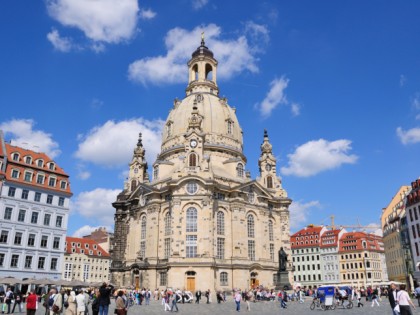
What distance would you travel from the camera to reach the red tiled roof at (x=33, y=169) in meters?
51.1

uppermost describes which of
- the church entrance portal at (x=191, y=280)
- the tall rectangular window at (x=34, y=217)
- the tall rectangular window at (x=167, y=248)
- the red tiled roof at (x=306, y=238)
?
the red tiled roof at (x=306, y=238)

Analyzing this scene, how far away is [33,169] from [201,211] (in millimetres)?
23717

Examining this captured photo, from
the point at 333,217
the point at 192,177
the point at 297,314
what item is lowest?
the point at 297,314

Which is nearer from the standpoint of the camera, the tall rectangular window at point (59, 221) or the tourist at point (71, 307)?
the tourist at point (71, 307)

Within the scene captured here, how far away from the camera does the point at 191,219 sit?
5778 cm

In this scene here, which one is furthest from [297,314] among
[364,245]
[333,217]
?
[333,217]

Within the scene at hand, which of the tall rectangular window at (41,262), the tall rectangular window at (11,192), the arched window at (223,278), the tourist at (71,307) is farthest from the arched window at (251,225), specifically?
the tourist at (71,307)

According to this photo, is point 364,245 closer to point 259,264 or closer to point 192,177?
point 259,264

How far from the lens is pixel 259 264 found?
60625mm

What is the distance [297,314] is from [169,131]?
170 feet

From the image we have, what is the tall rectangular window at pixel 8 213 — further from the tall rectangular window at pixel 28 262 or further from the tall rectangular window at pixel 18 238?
the tall rectangular window at pixel 28 262

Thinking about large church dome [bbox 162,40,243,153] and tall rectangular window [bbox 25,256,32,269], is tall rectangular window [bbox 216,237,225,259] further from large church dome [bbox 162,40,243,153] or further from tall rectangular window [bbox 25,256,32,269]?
tall rectangular window [bbox 25,256,32,269]

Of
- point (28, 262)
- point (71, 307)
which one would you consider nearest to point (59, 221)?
point (28, 262)

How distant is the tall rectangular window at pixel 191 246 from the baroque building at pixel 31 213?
670 inches
